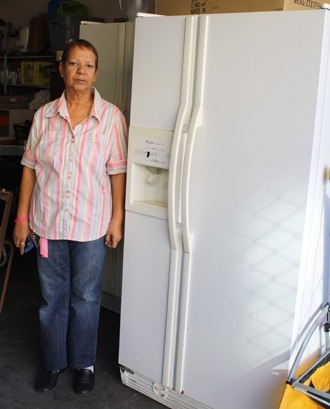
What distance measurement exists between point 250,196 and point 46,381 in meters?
1.39

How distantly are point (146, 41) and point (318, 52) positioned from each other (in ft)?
2.51

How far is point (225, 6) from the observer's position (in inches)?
90.6

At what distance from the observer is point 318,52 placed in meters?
1.81

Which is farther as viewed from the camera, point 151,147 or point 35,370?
point 35,370

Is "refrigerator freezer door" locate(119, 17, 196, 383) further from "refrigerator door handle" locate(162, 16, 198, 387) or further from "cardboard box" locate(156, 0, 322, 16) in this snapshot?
"cardboard box" locate(156, 0, 322, 16)

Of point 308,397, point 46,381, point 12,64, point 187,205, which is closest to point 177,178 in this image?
point 187,205

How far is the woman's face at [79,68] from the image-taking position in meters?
2.28

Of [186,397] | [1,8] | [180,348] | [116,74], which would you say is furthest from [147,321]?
[1,8]

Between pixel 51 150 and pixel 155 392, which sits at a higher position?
pixel 51 150

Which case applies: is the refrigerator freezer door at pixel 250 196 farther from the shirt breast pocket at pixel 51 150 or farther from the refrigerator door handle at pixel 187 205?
the shirt breast pocket at pixel 51 150

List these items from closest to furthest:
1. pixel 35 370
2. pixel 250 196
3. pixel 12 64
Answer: pixel 250 196
pixel 35 370
pixel 12 64

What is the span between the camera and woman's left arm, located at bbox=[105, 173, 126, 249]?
2432 millimetres

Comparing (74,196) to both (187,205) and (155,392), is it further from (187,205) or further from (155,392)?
(155,392)

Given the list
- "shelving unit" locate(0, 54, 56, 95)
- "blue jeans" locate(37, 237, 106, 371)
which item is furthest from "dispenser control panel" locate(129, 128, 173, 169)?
"shelving unit" locate(0, 54, 56, 95)
